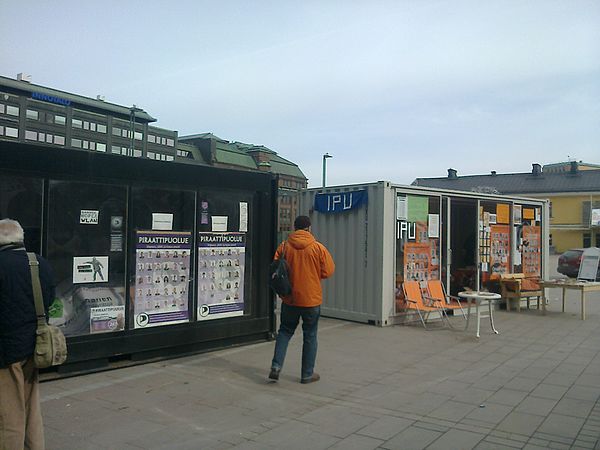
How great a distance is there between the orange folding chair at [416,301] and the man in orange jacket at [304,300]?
4.11 metres

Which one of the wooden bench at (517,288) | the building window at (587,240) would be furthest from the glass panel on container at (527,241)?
the building window at (587,240)

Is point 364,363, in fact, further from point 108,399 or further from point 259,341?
→ point 108,399

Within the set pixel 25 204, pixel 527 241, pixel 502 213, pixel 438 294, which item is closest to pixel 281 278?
pixel 25 204

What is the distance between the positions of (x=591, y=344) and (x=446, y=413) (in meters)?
4.82

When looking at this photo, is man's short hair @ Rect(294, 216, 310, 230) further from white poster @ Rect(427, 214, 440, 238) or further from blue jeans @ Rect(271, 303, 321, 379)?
white poster @ Rect(427, 214, 440, 238)

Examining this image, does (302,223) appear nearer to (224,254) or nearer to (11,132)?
(224,254)

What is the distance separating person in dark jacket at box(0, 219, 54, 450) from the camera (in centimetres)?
375

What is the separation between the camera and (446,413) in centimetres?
537

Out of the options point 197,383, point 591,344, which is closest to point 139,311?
point 197,383

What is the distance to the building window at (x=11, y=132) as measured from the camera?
615 cm

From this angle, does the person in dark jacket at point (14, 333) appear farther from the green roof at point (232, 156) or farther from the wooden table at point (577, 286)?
the wooden table at point (577, 286)

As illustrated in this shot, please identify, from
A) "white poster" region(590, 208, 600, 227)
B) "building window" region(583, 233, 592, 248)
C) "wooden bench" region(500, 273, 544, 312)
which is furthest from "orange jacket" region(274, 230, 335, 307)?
"building window" region(583, 233, 592, 248)

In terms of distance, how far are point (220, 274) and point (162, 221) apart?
3.80 ft

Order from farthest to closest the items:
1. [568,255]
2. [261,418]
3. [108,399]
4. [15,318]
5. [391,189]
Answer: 1. [568,255]
2. [391,189]
3. [108,399]
4. [261,418]
5. [15,318]
